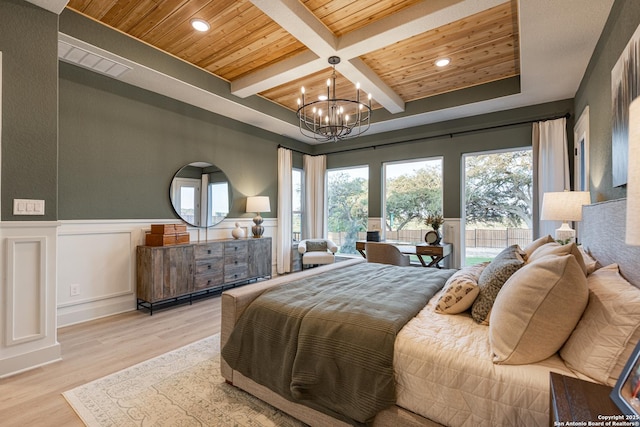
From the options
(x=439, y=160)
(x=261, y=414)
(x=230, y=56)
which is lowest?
(x=261, y=414)

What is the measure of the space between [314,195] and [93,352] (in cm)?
444

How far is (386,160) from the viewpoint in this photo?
5.52 metres

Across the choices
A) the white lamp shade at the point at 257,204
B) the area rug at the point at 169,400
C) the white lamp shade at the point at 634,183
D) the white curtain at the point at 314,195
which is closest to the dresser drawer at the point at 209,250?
the white lamp shade at the point at 257,204

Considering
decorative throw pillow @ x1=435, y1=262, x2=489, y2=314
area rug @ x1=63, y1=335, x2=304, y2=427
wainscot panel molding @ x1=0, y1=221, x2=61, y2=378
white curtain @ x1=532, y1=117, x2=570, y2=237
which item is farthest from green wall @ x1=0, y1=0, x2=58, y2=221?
→ white curtain @ x1=532, y1=117, x2=570, y2=237

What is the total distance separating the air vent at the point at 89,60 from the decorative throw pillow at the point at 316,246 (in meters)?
3.74

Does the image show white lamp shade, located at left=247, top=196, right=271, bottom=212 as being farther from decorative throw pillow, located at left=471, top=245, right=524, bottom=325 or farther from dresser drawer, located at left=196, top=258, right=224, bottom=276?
decorative throw pillow, located at left=471, top=245, right=524, bottom=325

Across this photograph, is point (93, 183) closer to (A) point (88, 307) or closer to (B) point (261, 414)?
(A) point (88, 307)

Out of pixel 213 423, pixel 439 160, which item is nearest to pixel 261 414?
pixel 213 423

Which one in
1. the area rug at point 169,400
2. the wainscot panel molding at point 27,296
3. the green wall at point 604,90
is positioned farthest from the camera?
the wainscot panel molding at point 27,296

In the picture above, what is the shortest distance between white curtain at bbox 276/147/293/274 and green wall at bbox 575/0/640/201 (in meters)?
4.34

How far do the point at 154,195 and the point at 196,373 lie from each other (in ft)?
8.28

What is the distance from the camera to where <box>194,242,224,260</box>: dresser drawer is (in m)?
3.82

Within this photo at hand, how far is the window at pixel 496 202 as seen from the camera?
4.35m

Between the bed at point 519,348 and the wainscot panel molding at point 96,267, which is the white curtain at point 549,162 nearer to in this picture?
the bed at point 519,348
